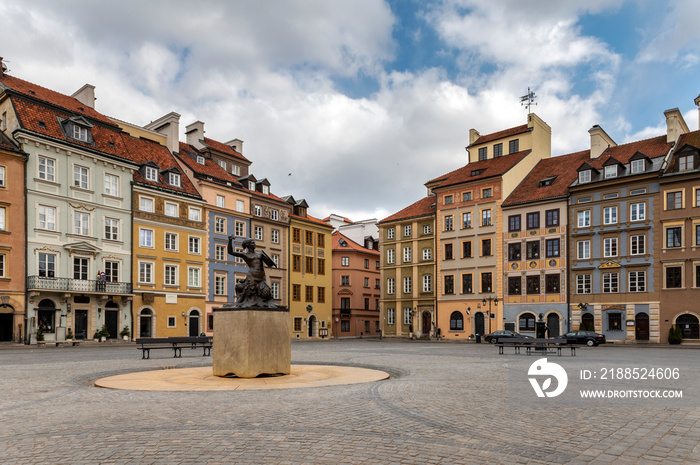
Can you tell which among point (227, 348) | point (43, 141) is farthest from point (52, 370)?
point (43, 141)

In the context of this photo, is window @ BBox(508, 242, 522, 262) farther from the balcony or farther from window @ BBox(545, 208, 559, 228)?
the balcony

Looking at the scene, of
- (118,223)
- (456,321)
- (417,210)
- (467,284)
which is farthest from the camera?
(417,210)

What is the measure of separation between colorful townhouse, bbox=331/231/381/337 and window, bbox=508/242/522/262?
22.3m

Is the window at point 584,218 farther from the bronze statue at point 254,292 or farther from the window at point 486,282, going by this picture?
the bronze statue at point 254,292

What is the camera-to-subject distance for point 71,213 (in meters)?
40.3

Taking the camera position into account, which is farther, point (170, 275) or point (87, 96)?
point (87, 96)

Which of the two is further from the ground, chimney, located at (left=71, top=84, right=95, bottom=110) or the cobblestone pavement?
chimney, located at (left=71, top=84, right=95, bottom=110)

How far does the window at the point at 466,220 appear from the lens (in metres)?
53.1

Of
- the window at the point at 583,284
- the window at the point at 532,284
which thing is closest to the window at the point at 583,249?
the window at the point at 583,284

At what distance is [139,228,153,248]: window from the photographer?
4503 centimetres

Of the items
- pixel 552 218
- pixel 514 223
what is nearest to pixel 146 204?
pixel 514 223

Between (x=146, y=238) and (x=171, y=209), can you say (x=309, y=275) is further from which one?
(x=146, y=238)

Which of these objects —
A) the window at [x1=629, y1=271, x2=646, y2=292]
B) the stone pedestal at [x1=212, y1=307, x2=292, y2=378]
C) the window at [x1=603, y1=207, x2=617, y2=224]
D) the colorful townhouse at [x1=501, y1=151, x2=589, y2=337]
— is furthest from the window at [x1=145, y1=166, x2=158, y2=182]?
the window at [x1=629, y1=271, x2=646, y2=292]

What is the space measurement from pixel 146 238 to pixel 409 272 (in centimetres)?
2549
